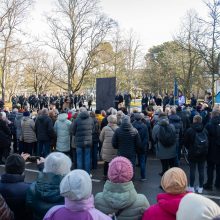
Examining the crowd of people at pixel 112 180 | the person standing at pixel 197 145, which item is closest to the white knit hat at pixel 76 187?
the crowd of people at pixel 112 180

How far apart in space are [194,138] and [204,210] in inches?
219

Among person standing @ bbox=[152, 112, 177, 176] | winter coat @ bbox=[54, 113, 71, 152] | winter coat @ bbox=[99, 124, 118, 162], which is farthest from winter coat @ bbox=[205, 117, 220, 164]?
winter coat @ bbox=[54, 113, 71, 152]

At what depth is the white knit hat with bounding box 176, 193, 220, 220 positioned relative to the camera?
84.0 inches

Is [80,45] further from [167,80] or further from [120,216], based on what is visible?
[120,216]

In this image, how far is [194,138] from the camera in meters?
7.56

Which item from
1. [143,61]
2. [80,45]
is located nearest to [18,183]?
[80,45]

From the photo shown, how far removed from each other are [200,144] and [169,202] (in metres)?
4.61

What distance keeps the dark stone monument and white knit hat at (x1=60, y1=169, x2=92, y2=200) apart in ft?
44.1

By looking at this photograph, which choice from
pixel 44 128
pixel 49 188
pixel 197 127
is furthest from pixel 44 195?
pixel 44 128

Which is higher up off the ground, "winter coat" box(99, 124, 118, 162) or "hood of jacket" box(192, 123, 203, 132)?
"hood of jacket" box(192, 123, 203, 132)

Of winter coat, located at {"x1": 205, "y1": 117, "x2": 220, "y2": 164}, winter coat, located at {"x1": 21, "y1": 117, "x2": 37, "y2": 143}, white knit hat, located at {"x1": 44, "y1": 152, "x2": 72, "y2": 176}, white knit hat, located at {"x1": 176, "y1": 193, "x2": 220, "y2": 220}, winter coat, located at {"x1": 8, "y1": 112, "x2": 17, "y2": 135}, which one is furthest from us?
winter coat, located at {"x1": 8, "y1": 112, "x2": 17, "y2": 135}

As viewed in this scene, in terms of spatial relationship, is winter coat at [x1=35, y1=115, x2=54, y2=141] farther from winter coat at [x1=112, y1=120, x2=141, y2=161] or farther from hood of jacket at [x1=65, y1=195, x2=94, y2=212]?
hood of jacket at [x1=65, y1=195, x2=94, y2=212]

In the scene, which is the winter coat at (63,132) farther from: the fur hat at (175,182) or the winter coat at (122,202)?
the fur hat at (175,182)

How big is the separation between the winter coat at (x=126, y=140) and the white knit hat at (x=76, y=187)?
4853 millimetres
